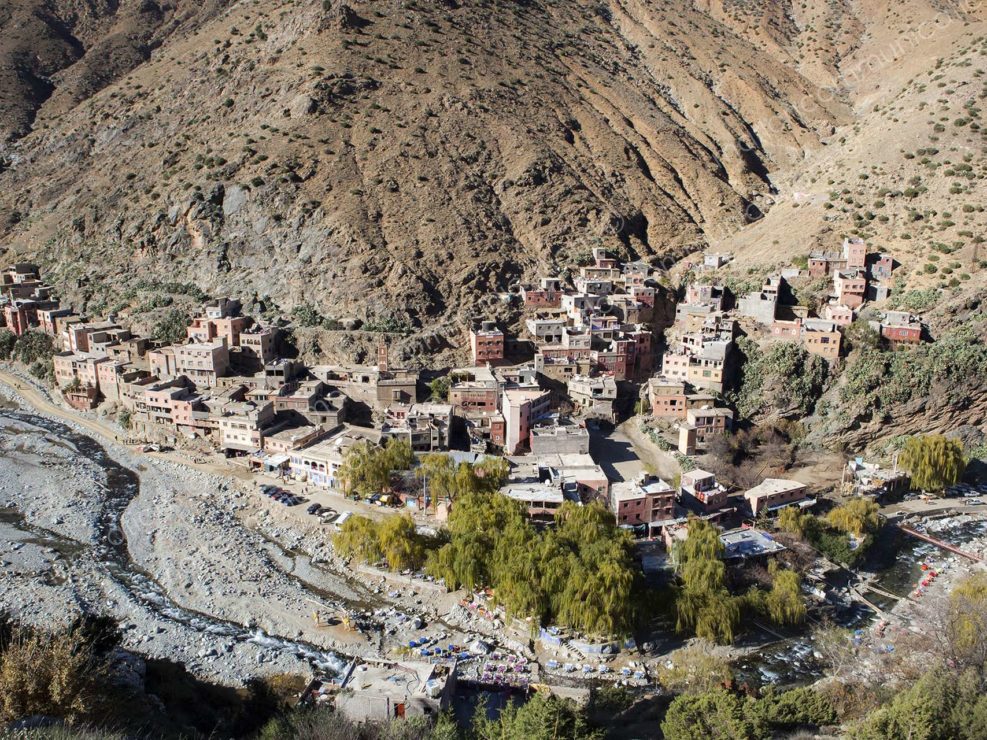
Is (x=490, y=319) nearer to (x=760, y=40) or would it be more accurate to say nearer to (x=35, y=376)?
(x=35, y=376)

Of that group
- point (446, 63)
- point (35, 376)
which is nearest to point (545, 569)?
point (35, 376)

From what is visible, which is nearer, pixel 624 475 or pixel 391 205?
pixel 624 475

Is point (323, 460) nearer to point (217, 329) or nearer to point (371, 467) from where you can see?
point (371, 467)

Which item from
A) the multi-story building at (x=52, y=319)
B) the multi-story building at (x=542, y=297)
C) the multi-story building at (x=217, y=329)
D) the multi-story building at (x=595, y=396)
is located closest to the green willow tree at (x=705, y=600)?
the multi-story building at (x=595, y=396)

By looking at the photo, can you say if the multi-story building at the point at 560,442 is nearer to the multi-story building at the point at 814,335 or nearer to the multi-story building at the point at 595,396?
the multi-story building at the point at 595,396

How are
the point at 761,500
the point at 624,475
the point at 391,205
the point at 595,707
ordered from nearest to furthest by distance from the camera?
the point at 595,707, the point at 761,500, the point at 624,475, the point at 391,205

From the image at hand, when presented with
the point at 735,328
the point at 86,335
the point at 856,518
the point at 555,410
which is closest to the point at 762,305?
the point at 735,328
